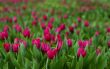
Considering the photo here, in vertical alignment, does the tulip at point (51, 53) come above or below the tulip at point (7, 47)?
above

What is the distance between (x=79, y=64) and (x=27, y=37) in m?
1.42

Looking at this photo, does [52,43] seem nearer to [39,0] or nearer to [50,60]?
[50,60]

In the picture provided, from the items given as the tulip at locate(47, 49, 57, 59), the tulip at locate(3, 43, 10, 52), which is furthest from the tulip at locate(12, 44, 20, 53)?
the tulip at locate(47, 49, 57, 59)

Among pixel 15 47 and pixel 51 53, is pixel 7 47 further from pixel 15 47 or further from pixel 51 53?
pixel 51 53

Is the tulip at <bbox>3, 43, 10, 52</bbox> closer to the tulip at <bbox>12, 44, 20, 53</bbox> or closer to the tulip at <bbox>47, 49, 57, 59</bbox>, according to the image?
the tulip at <bbox>12, 44, 20, 53</bbox>

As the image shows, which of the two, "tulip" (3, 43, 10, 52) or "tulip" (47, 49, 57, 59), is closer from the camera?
"tulip" (47, 49, 57, 59)

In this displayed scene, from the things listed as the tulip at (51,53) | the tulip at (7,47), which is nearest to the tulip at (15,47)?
the tulip at (7,47)

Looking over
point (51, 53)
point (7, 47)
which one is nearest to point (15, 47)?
point (7, 47)

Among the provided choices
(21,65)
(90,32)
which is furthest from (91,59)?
(90,32)

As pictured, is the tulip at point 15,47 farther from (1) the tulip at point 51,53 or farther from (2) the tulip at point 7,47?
(1) the tulip at point 51,53

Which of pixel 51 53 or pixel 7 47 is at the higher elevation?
pixel 51 53

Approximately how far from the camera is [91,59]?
12.1ft

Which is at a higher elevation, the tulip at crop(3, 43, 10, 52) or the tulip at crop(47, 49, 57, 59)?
the tulip at crop(47, 49, 57, 59)

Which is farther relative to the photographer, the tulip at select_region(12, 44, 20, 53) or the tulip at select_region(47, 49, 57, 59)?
the tulip at select_region(12, 44, 20, 53)
